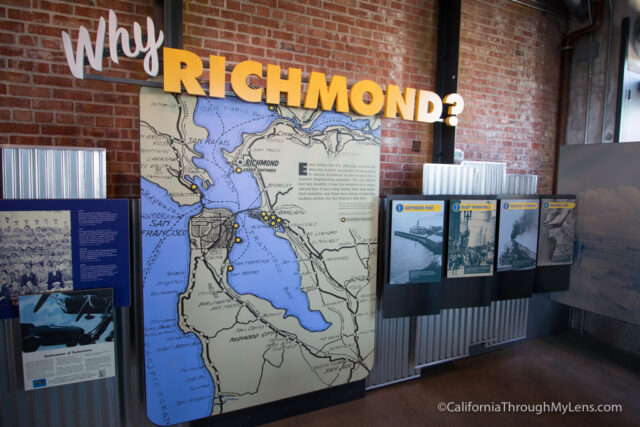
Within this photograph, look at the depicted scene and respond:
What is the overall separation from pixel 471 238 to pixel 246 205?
75.8 inches

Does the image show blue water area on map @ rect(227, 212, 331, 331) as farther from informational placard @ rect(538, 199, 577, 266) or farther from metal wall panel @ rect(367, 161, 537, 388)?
informational placard @ rect(538, 199, 577, 266)

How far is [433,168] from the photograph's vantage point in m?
2.69

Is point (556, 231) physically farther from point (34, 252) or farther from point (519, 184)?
point (34, 252)

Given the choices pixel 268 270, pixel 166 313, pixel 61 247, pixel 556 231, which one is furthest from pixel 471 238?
pixel 61 247

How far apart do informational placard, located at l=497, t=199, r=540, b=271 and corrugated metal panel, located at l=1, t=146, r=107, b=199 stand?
122 inches

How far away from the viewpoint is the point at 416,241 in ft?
8.39

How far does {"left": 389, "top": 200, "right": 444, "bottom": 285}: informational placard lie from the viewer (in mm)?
2504

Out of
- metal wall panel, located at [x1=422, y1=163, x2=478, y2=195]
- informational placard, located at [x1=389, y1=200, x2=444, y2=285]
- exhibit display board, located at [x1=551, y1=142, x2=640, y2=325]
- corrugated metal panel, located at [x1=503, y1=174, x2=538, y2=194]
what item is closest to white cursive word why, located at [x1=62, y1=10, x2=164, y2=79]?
informational placard, located at [x1=389, y1=200, x2=444, y2=285]

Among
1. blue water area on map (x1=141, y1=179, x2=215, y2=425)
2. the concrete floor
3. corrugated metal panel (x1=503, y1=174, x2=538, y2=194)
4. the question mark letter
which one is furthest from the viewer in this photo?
corrugated metal panel (x1=503, y1=174, x2=538, y2=194)

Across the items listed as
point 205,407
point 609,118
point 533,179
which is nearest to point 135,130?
point 205,407

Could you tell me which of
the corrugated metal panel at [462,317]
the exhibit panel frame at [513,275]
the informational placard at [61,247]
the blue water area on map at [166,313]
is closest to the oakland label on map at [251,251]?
the blue water area on map at [166,313]

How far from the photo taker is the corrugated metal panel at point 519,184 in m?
3.08

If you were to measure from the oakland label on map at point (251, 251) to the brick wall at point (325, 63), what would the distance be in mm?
789

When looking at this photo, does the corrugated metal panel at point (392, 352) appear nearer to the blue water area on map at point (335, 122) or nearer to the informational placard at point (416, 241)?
the informational placard at point (416, 241)
